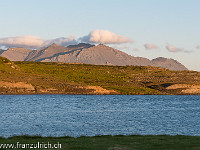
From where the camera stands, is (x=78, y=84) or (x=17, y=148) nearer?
(x=17, y=148)

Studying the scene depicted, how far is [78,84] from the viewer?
19150 cm

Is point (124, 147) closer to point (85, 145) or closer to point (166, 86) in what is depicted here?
point (85, 145)

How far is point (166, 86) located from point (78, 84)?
48849 millimetres

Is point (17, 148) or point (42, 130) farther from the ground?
point (42, 130)

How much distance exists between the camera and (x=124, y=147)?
28.2 m

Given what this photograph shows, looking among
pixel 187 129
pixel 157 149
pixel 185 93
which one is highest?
pixel 185 93

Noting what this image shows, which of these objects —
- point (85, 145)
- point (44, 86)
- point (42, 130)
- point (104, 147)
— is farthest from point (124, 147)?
point (44, 86)

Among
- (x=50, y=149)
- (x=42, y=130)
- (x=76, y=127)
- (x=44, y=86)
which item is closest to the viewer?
(x=50, y=149)

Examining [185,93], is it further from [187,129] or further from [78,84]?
[187,129]

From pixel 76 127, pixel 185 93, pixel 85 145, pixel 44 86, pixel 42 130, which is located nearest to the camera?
pixel 85 145

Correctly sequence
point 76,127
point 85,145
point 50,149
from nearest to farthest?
point 50,149 → point 85,145 → point 76,127

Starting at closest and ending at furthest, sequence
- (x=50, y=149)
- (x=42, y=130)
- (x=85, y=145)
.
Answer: (x=50, y=149) < (x=85, y=145) < (x=42, y=130)

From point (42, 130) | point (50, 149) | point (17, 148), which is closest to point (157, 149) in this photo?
point (50, 149)

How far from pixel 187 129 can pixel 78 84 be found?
136062 mm
